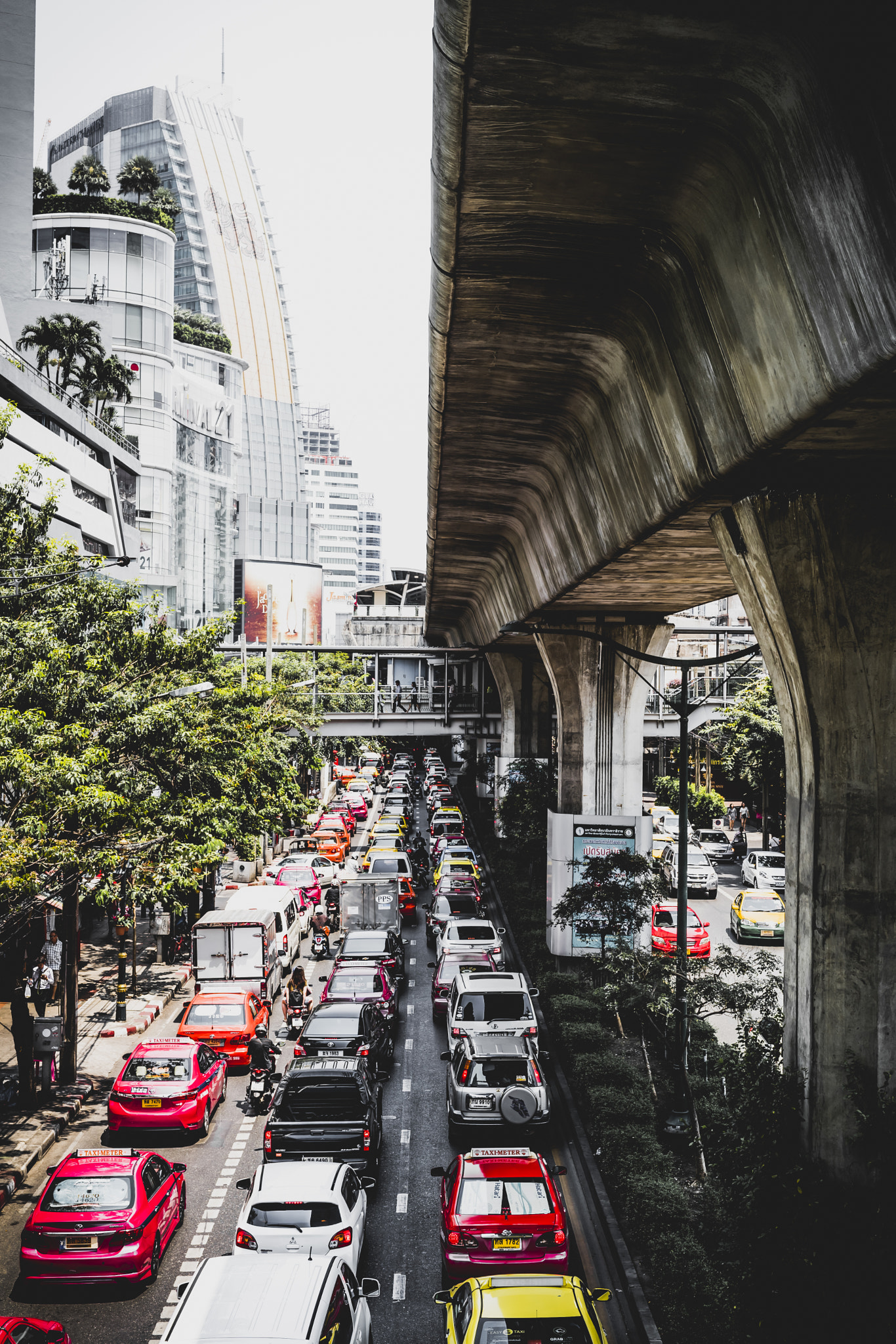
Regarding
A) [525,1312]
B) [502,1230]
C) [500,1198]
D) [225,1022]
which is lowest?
[225,1022]

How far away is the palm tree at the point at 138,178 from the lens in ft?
245

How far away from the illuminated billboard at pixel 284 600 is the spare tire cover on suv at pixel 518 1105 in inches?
2279

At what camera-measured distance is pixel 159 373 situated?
70.1 meters

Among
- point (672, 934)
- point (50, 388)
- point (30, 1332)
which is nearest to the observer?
point (30, 1332)

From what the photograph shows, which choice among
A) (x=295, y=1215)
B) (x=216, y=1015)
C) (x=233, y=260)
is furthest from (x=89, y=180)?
(x=233, y=260)

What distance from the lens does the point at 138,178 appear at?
246 ft

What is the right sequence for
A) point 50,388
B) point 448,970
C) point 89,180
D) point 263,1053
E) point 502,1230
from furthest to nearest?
1. point 89,180
2. point 50,388
3. point 448,970
4. point 263,1053
5. point 502,1230

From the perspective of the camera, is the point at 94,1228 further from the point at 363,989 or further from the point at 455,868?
the point at 455,868

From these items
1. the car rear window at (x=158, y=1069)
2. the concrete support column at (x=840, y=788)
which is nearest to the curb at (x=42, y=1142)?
the car rear window at (x=158, y=1069)

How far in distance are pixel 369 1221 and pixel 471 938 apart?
441 inches

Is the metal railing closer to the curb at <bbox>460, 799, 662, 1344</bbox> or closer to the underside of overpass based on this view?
the underside of overpass

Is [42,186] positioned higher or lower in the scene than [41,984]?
higher

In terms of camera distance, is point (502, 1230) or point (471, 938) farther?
point (471, 938)

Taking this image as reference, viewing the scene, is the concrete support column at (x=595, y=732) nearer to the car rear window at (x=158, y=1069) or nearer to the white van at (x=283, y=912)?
the white van at (x=283, y=912)
